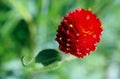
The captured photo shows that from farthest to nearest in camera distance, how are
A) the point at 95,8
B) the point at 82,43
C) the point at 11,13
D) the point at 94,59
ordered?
the point at 94,59
the point at 11,13
the point at 95,8
the point at 82,43

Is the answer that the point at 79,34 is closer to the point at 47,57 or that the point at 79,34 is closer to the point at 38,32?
the point at 47,57

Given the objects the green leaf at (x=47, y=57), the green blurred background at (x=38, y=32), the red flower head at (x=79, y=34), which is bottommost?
the green leaf at (x=47, y=57)

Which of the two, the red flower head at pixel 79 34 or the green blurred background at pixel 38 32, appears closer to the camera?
the red flower head at pixel 79 34

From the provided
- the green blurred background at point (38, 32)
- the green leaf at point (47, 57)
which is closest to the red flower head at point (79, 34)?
the green leaf at point (47, 57)

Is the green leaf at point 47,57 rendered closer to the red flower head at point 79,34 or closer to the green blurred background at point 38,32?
the red flower head at point 79,34

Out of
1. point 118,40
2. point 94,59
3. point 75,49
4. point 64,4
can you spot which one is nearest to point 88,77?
point 94,59

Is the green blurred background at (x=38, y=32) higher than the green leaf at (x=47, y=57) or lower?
higher

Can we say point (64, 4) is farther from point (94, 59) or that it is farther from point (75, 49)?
point (75, 49)
